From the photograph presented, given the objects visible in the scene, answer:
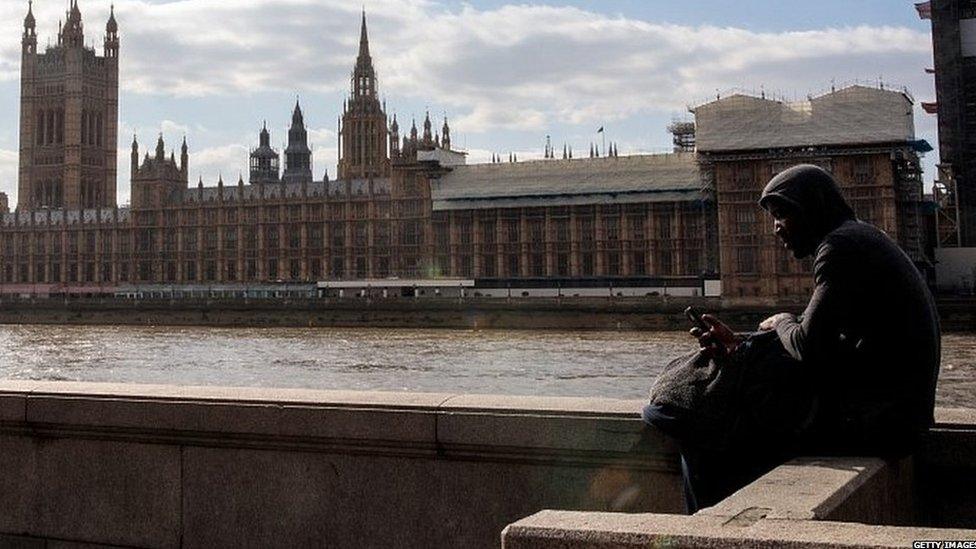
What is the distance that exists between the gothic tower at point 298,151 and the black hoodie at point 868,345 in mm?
115260

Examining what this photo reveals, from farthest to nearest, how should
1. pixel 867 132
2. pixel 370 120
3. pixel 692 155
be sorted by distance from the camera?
pixel 370 120
pixel 692 155
pixel 867 132

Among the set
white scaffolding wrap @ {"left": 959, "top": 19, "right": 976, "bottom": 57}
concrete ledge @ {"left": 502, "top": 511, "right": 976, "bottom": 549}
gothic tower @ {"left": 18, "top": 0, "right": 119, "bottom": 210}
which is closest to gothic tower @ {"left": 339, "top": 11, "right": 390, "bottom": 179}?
gothic tower @ {"left": 18, "top": 0, "right": 119, "bottom": 210}

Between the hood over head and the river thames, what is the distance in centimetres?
1429

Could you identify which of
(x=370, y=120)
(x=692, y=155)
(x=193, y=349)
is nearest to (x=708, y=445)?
(x=193, y=349)

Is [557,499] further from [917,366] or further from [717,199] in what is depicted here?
[717,199]

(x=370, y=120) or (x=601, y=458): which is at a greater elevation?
(x=370, y=120)

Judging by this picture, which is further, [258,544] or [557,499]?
[258,544]

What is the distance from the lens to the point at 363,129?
332 ft

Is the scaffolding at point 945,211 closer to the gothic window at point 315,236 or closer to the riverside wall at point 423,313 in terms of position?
the riverside wall at point 423,313

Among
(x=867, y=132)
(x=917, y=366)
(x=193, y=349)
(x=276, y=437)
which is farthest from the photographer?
(x=867, y=132)

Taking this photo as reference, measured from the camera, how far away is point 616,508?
3463mm

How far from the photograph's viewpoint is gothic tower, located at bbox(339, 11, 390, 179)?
10044cm

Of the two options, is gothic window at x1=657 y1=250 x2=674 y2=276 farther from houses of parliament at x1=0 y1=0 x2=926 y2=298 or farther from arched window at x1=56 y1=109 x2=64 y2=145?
arched window at x1=56 y1=109 x2=64 y2=145

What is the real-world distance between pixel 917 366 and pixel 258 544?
98.4 inches
